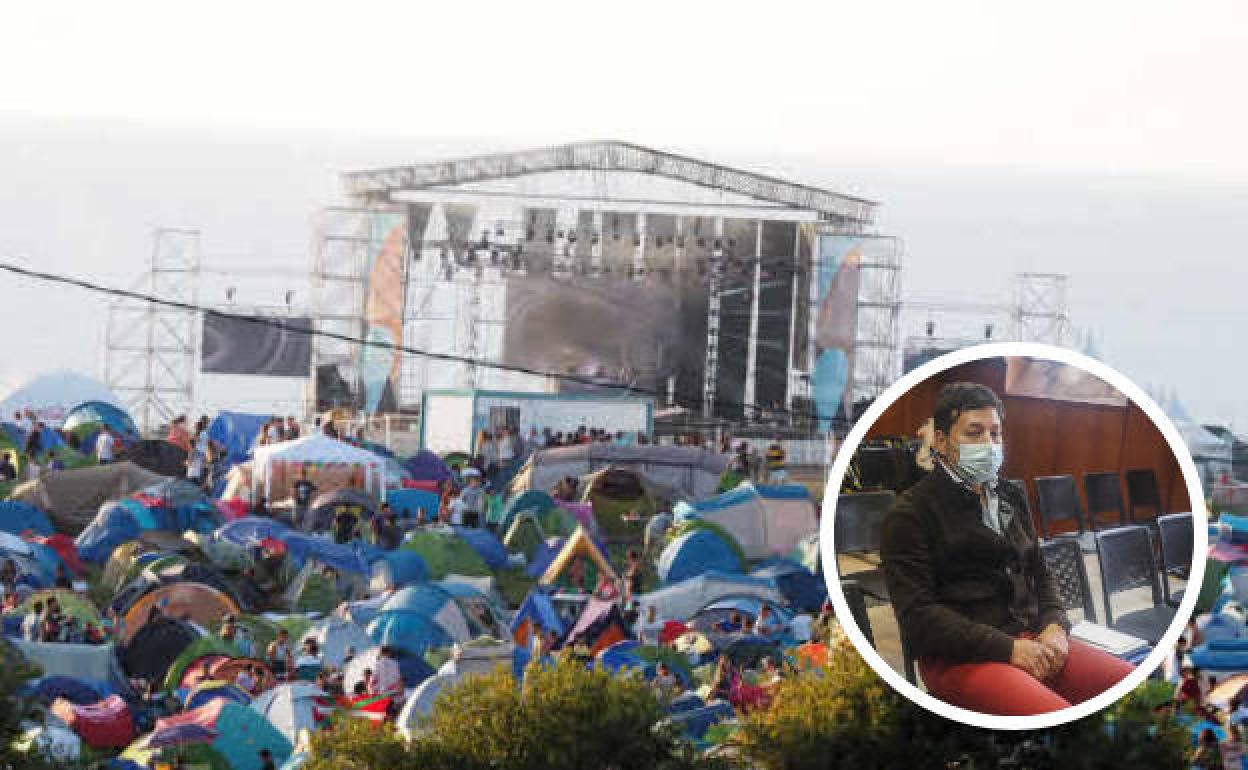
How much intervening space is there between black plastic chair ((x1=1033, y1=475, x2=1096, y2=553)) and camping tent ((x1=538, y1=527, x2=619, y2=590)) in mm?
19189

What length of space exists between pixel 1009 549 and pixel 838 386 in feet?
133

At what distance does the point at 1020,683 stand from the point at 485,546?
20.5 meters

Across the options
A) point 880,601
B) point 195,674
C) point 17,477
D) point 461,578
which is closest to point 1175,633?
point 880,601

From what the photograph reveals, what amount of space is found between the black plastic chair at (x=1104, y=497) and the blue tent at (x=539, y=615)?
49.1ft

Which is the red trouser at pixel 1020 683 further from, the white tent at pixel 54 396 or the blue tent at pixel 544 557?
the white tent at pixel 54 396

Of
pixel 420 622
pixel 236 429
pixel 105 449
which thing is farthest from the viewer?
pixel 236 429

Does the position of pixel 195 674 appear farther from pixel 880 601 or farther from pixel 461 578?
pixel 880 601

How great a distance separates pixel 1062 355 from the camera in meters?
7.90

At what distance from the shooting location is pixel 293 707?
18.0 m

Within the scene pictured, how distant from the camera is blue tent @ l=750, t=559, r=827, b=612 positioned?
25.6 metres

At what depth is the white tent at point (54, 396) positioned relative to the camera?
41.5 metres

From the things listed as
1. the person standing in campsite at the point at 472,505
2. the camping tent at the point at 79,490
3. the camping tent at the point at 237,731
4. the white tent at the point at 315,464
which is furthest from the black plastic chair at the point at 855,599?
the white tent at the point at 315,464

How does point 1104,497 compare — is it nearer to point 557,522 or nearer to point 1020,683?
point 1020,683

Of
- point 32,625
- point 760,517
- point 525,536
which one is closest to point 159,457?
point 525,536
